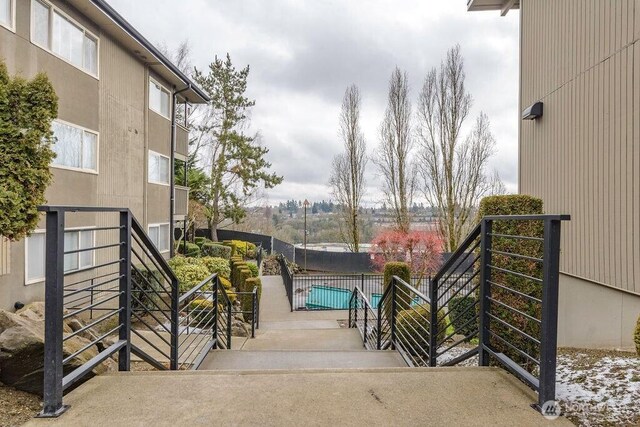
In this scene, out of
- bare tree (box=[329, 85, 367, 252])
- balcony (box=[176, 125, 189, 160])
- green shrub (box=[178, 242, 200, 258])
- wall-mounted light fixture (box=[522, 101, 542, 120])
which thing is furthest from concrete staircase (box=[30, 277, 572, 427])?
bare tree (box=[329, 85, 367, 252])

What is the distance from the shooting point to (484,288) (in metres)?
3.20

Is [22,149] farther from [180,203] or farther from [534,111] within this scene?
[534,111]

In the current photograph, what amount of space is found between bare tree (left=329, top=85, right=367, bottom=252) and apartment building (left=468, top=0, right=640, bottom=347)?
49.1ft

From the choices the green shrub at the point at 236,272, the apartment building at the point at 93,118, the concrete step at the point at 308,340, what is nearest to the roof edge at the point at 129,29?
the apartment building at the point at 93,118

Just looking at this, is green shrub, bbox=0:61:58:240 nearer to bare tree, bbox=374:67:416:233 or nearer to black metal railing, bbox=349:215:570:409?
black metal railing, bbox=349:215:570:409

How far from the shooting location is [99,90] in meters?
9.98

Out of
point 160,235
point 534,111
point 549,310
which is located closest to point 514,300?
point 549,310

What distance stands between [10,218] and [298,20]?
11.4m

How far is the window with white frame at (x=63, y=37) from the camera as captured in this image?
25.8ft

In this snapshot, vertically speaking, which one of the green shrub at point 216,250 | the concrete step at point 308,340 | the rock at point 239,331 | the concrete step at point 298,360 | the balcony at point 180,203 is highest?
the balcony at point 180,203

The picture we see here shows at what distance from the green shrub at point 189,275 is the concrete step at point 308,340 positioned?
3.73 m

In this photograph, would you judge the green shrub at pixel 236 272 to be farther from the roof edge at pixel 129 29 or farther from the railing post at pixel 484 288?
the railing post at pixel 484 288

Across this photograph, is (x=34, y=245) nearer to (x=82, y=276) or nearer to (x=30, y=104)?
(x=82, y=276)

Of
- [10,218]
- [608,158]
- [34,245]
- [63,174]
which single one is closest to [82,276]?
[34,245]
